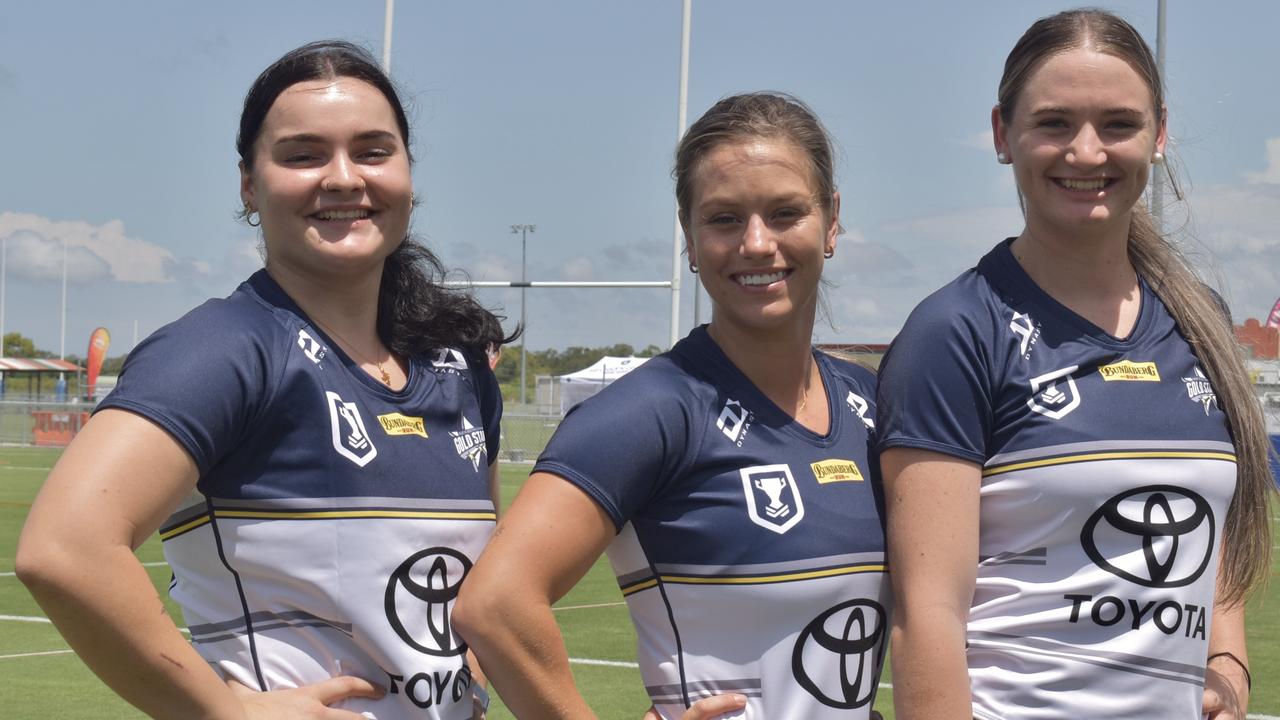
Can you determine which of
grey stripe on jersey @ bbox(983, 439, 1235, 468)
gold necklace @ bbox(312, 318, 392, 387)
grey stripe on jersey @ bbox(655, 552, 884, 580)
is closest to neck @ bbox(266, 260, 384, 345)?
gold necklace @ bbox(312, 318, 392, 387)

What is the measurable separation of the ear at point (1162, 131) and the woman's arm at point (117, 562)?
1.86 m

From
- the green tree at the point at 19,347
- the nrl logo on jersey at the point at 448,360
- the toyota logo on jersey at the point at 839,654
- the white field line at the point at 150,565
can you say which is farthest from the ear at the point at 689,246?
the green tree at the point at 19,347

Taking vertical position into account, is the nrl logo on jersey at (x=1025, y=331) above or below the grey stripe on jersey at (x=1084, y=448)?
above

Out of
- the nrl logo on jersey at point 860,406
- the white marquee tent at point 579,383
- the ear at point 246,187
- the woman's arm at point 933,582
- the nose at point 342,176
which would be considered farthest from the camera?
the white marquee tent at point 579,383

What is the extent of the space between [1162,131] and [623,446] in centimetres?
121

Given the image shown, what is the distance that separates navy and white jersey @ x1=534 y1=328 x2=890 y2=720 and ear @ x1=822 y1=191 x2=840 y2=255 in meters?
0.41

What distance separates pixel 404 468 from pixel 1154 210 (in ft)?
5.90

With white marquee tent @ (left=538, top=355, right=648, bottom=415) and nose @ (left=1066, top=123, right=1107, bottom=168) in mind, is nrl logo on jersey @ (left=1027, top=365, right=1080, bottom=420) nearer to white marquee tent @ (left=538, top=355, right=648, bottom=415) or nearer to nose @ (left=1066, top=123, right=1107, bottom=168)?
nose @ (left=1066, top=123, right=1107, bottom=168)

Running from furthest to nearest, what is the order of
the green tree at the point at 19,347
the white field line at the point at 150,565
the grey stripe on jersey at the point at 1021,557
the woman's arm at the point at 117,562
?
the green tree at the point at 19,347 < the white field line at the point at 150,565 < the grey stripe on jersey at the point at 1021,557 < the woman's arm at the point at 117,562

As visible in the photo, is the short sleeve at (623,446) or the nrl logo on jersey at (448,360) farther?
the nrl logo on jersey at (448,360)

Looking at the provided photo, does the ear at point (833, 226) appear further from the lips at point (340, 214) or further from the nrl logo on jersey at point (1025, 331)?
the lips at point (340, 214)

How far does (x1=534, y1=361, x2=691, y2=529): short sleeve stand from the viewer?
2.52 meters

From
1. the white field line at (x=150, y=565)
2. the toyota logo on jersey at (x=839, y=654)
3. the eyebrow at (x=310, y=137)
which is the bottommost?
the white field line at (x=150, y=565)

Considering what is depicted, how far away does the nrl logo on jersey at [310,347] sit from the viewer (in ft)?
8.48
